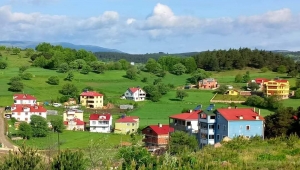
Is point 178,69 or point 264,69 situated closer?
point 178,69

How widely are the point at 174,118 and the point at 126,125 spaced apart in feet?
30.5

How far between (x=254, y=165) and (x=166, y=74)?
253 feet

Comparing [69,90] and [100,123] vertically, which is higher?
[69,90]

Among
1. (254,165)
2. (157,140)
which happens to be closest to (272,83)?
(157,140)

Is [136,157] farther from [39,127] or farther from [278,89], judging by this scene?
[278,89]

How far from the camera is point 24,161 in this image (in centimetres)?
1577

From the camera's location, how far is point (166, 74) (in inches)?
3600

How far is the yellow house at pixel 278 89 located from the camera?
6862 cm

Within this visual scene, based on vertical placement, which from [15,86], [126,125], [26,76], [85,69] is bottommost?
[126,125]

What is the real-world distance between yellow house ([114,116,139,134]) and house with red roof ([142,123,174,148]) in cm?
755

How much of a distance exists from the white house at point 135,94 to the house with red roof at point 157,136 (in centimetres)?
2702

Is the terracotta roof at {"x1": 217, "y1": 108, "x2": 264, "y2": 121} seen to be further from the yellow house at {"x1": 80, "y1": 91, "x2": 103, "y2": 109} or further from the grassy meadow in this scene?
the yellow house at {"x1": 80, "y1": 91, "x2": 103, "y2": 109}

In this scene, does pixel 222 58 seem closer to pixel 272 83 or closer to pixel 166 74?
pixel 166 74

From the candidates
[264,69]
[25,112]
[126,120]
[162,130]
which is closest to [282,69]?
[264,69]
